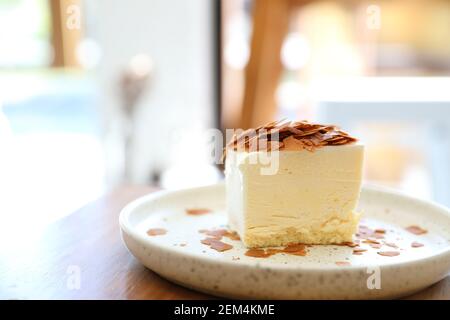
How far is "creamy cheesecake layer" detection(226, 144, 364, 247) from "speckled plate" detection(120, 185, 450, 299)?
1.4 inches

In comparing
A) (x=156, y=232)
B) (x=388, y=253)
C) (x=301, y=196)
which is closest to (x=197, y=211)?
(x=156, y=232)

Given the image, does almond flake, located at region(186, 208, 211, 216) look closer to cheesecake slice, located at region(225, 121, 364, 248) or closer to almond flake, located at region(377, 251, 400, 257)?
cheesecake slice, located at region(225, 121, 364, 248)

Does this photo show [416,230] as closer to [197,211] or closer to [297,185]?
[297,185]

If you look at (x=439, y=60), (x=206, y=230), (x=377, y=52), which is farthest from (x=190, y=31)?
(x=206, y=230)

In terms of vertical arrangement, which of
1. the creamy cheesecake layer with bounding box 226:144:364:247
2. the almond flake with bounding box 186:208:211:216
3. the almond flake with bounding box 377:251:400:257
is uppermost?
the creamy cheesecake layer with bounding box 226:144:364:247

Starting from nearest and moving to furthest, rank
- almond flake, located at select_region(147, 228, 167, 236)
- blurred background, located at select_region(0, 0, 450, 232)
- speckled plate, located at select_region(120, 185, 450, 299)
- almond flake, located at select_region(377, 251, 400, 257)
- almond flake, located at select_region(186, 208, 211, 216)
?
speckled plate, located at select_region(120, 185, 450, 299) < almond flake, located at select_region(377, 251, 400, 257) < almond flake, located at select_region(147, 228, 167, 236) < almond flake, located at select_region(186, 208, 211, 216) < blurred background, located at select_region(0, 0, 450, 232)

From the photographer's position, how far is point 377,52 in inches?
112

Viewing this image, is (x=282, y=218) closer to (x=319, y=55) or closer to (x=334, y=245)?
(x=334, y=245)

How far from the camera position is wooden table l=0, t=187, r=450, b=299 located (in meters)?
0.72

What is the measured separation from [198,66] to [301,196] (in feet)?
6.99

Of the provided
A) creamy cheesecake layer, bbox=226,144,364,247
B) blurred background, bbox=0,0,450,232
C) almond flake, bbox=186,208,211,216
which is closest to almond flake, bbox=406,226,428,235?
creamy cheesecake layer, bbox=226,144,364,247

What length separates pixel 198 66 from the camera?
2.96 meters
